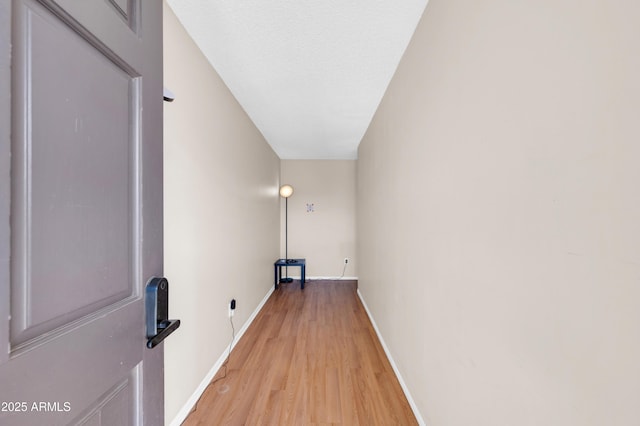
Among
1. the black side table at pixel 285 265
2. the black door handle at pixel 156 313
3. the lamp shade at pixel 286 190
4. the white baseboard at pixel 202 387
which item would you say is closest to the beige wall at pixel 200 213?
the white baseboard at pixel 202 387

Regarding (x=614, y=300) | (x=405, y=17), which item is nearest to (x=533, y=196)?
(x=614, y=300)

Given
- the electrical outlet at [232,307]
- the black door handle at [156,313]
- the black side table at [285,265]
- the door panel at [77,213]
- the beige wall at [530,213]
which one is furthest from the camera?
the black side table at [285,265]

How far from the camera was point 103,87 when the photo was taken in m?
0.55

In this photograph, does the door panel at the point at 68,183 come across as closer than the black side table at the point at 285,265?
Yes

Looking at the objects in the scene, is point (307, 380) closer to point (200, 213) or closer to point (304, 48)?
point (200, 213)

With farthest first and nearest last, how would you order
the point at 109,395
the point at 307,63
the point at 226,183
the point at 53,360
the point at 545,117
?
the point at 226,183, the point at 307,63, the point at 545,117, the point at 109,395, the point at 53,360

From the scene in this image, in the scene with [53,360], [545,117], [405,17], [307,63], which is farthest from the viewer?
[307,63]

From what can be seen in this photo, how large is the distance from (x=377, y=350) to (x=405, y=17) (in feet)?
8.47

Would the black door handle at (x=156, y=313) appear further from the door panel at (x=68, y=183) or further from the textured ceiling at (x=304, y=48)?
the textured ceiling at (x=304, y=48)

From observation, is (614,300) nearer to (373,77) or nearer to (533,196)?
(533,196)

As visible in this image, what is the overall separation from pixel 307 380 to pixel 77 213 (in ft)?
6.19

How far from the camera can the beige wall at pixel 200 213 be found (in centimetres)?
139

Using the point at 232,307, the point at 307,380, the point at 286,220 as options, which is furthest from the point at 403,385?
the point at 286,220

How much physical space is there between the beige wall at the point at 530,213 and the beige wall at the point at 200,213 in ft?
4.86
